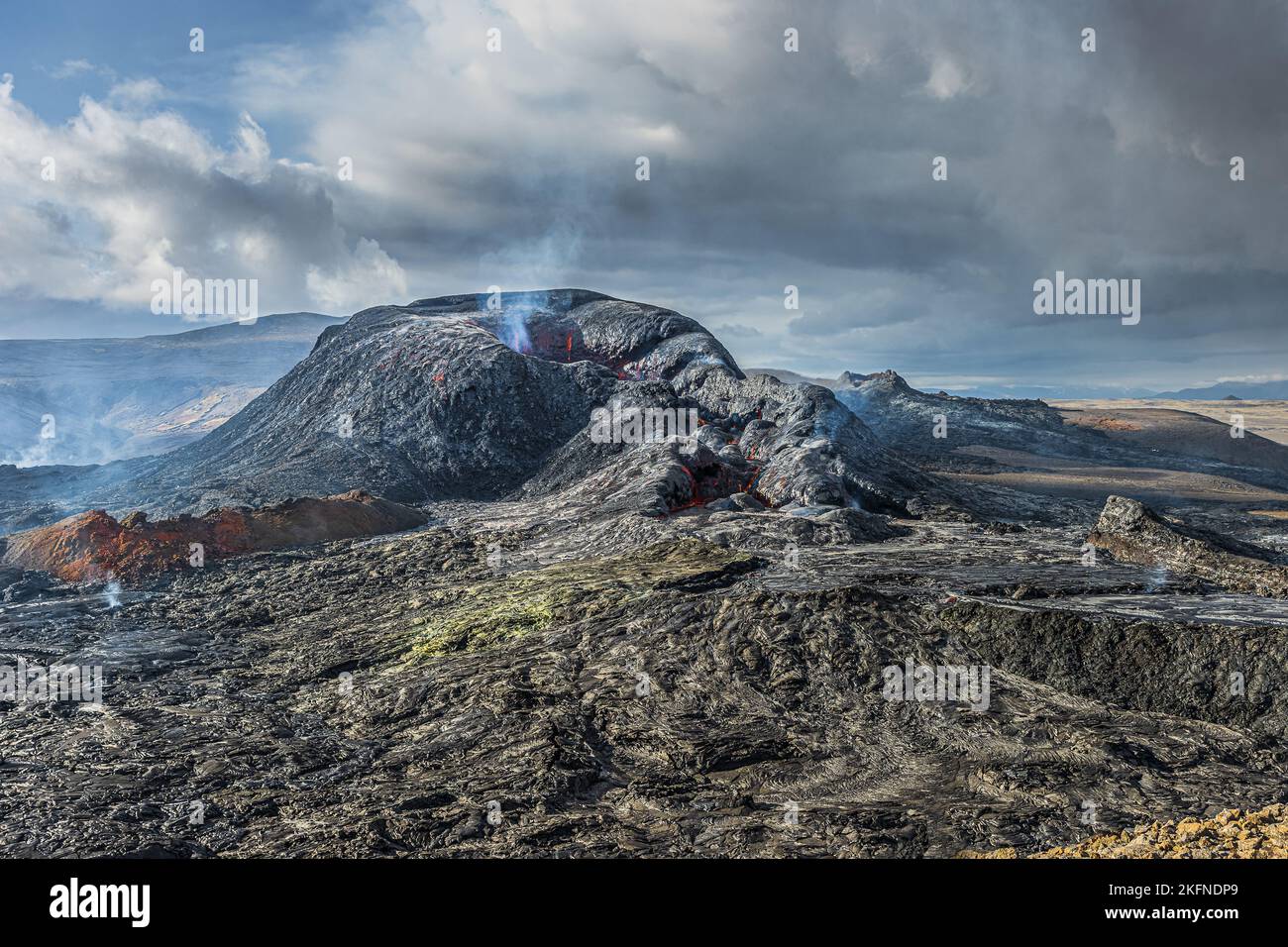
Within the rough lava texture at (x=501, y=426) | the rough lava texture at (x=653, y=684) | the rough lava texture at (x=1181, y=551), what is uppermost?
the rough lava texture at (x=501, y=426)

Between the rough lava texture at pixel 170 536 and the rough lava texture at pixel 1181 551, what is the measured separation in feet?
86.6

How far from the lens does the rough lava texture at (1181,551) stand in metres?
18.9

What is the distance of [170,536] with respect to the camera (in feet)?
104

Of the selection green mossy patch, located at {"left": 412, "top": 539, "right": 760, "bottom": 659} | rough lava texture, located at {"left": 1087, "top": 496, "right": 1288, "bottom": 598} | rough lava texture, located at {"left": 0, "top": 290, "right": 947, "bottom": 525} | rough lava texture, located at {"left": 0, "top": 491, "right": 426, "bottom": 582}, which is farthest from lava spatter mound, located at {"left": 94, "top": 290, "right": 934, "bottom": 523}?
rough lava texture, located at {"left": 1087, "top": 496, "right": 1288, "bottom": 598}

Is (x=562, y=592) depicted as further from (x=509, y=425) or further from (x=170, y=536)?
(x=509, y=425)

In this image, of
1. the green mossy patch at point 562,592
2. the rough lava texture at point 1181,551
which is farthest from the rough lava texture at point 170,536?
the rough lava texture at point 1181,551

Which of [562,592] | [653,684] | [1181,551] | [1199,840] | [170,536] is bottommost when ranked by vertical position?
[653,684]

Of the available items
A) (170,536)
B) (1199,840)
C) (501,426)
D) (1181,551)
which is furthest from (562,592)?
(501,426)

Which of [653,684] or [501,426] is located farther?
[501,426]

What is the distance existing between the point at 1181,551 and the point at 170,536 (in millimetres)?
31788

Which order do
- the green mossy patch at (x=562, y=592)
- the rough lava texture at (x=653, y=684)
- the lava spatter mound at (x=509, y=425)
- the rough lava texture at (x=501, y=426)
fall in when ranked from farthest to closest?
the rough lava texture at (x=501, y=426), the lava spatter mound at (x=509, y=425), the green mossy patch at (x=562, y=592), the rough lava texture at (x=653, y=684)

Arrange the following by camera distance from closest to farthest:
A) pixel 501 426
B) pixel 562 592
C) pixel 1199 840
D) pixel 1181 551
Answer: pixel 1199 840
pixel 1181 551
pixel 562 592
pixel 501 426

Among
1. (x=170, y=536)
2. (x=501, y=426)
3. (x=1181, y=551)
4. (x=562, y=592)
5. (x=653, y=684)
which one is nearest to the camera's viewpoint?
(x=653, y=684)

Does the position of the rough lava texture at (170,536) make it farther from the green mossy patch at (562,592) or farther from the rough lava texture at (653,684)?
the green mossy patch at (562,592)
